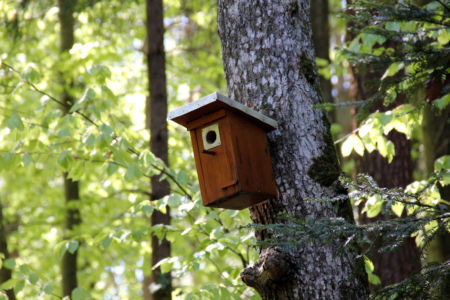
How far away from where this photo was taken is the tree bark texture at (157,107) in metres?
4.34

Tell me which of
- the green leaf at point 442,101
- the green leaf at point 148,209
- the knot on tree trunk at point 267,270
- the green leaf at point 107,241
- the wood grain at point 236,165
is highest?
the green leaf at point 442,101

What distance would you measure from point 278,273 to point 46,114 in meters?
2.77

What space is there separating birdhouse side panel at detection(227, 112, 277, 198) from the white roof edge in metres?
0.07

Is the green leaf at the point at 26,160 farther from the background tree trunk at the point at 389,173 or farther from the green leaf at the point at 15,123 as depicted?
the background tree trunk at the point at 389,173

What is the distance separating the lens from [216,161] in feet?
7.20

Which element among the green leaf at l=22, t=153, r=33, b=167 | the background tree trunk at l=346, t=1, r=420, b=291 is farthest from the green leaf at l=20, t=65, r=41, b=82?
the background tree trunk at l=346, t=1, r=420, b=291

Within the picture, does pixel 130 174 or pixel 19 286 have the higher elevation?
pixel 130 174

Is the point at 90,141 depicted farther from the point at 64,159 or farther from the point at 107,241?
the point at 107,241

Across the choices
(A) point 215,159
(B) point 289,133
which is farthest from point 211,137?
(B) point 289,133

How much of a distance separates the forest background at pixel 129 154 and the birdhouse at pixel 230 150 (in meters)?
0.55

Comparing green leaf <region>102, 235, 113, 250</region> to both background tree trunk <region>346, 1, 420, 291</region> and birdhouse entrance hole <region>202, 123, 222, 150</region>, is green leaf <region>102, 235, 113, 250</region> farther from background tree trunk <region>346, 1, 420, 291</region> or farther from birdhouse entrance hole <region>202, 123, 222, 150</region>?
background tree trunk <region>346, 1, 420, 291</region>

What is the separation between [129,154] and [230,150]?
1.71m

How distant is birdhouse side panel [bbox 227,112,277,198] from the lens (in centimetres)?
211

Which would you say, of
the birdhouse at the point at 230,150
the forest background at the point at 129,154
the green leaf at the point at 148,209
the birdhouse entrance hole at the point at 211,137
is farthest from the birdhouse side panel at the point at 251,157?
the green leaf at the point at 148,209
